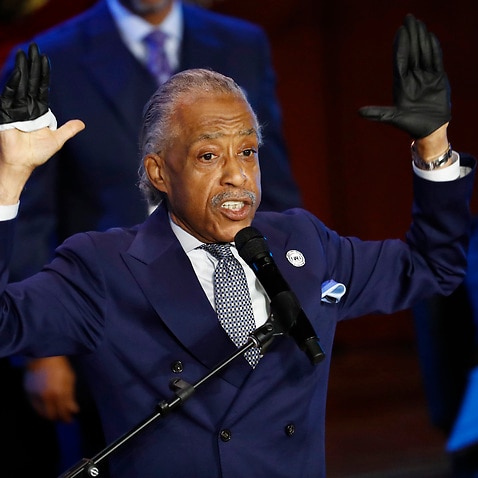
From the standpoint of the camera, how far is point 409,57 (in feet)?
6.44

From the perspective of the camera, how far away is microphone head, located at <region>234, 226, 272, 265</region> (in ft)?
5.65

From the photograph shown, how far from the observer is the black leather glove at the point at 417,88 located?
1.95 metres

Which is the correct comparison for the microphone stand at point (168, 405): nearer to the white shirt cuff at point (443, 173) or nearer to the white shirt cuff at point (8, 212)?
the white shirt cuff at point (8, 212)

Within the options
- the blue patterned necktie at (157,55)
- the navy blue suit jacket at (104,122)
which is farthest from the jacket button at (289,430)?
the blue patterned necktie at (157,55)

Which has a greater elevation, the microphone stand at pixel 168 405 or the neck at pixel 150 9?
the neck at pixel 150 9

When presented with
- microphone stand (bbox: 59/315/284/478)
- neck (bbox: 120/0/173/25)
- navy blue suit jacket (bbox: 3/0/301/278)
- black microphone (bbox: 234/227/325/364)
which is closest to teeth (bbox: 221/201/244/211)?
black microphone (bbox: 234/227/325/364)

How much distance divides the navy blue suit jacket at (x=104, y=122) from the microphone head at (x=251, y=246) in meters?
1.11

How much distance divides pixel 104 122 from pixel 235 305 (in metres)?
1.05

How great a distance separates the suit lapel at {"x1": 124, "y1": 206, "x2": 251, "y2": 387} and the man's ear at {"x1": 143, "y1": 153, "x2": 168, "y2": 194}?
0.33ft

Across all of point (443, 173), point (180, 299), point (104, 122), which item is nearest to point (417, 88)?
point (443, 173)

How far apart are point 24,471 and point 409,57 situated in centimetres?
199

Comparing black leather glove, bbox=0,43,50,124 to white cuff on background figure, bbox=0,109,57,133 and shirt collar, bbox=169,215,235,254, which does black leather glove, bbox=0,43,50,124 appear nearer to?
white cuff on background figure, bbox=0,109,57,133

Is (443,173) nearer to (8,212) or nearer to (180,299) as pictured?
(180,299)

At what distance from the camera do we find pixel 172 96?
2.04 metres
